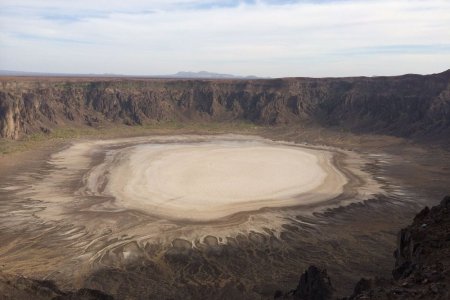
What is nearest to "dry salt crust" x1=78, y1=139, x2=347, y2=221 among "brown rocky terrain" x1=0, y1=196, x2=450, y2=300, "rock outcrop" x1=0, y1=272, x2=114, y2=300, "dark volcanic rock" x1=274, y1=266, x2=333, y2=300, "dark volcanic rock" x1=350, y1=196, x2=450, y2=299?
"dark volcanic rock" x1=274, y1=266, x2=333, y2=300

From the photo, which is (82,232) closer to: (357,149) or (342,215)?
(342,215)

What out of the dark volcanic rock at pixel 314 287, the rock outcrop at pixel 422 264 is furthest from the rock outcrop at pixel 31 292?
the rock outcrop at pixel 422 264

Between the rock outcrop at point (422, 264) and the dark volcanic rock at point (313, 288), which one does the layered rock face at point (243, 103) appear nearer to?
the dark volcanic rock at point (313, 288)

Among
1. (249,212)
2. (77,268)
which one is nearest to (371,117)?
(249,212)

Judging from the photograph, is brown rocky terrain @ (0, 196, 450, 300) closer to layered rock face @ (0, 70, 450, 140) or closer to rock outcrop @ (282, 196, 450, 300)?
rock outcrop @ (282, 196, 450, 300)

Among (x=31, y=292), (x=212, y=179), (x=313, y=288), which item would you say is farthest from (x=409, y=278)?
(x=212, y=179)

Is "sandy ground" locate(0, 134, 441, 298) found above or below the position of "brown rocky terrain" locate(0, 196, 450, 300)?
below
